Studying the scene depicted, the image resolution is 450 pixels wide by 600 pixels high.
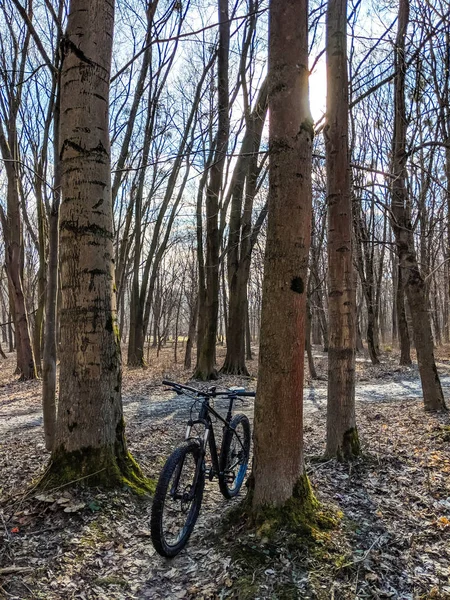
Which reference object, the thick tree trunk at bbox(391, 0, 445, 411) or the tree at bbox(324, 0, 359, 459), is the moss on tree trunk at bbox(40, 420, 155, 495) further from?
the thick tree trunk at bbox(391, 0, 445, 411)

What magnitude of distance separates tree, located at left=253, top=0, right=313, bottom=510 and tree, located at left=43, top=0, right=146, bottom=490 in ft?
4.70

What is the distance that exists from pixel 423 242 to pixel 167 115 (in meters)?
13.6

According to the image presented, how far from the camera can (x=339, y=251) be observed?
472 cm

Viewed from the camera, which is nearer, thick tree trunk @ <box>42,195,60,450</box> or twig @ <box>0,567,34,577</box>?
twig @ <box>0,567,34,577</box>

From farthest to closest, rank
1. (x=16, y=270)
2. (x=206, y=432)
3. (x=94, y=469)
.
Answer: (x=16, y=270) → (x=94, y=469) → (x=206, y=432)

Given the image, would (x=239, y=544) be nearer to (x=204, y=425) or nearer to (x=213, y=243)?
(x=204, y=425)

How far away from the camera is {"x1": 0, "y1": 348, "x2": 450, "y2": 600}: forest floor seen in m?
2.48

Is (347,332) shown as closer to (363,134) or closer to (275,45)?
(275,45)

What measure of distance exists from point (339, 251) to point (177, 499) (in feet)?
10.2

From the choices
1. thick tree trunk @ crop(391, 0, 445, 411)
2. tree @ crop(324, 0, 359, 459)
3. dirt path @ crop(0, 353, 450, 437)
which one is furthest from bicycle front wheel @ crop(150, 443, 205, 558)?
thick tree trunk @ crop(391, 0, 445, 411)

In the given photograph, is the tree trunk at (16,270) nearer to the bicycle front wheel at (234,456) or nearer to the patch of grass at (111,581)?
the bicycle front wheel at (234,456)

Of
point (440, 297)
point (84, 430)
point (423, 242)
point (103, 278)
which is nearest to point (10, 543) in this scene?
A: point (84, 430)

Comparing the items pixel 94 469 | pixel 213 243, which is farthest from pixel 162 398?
pixel 94 469

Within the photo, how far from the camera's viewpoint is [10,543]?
2812 millimetres
